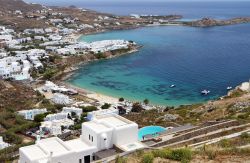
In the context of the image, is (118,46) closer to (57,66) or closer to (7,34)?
(57,66)

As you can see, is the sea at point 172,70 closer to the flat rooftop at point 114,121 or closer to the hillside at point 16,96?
the hillside at point 16,96

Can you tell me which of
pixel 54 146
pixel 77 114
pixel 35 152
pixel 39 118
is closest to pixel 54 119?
pixel 39 118

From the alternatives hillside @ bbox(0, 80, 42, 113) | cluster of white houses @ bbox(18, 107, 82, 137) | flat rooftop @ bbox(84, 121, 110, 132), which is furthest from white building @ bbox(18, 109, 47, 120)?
flat rooftop @ bbox(84, 121, 110, 132)

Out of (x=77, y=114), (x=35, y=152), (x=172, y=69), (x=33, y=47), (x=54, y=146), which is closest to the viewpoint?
(x=35, y=152)

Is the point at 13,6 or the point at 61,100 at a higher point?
the point at 13,6

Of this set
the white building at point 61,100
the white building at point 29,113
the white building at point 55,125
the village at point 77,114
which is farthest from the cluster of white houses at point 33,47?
the white building at point 55,125

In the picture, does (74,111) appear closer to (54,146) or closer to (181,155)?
(54,146)
